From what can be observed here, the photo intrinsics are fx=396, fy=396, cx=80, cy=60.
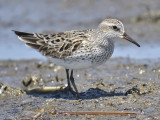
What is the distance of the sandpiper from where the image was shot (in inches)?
301

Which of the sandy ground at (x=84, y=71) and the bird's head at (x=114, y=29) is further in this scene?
the bird's head at (x=114, y=29)

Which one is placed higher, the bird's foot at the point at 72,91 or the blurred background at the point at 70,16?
the blurred background at the point at 70,16

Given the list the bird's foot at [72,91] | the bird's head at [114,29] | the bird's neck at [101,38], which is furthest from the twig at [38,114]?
the bird's head at [114,29]

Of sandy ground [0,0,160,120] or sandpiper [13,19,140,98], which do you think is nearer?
sandy ground [0,0,160,120]

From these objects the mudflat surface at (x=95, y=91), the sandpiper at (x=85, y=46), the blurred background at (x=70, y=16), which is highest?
the blurred background at (x=70, y=16)

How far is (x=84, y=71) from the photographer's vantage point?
1027 cm

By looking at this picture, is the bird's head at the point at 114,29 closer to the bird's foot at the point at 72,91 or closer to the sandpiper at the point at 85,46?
the sandpiper at the point at 85,46

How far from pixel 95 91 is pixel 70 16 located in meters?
7.73

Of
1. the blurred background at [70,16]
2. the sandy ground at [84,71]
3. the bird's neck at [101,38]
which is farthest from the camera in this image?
the blurred background at [70,16]

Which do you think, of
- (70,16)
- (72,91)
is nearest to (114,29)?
(72,91)

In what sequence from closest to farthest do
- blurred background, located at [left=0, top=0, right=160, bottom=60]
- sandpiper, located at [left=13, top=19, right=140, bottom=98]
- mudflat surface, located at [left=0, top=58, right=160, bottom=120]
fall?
mudflat surface, located at [left=0, top=58, right=160, bottom=120], sandpiper, located at [left=13, top=19, right=140, bottom=98], blurred background, located at [left=0, top=0, right=160, bottom=60]

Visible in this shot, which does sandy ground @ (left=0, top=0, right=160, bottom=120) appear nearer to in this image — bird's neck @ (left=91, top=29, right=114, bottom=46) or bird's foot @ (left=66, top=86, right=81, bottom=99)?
Answer: bird's foot @ (left=66, top=86, right=81, bottom=99)

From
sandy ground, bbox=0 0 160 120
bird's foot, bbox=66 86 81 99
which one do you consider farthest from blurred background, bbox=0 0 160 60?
bird's foot, bbox=66 86 81 99

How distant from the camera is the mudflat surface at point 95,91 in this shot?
7098 millimetres
